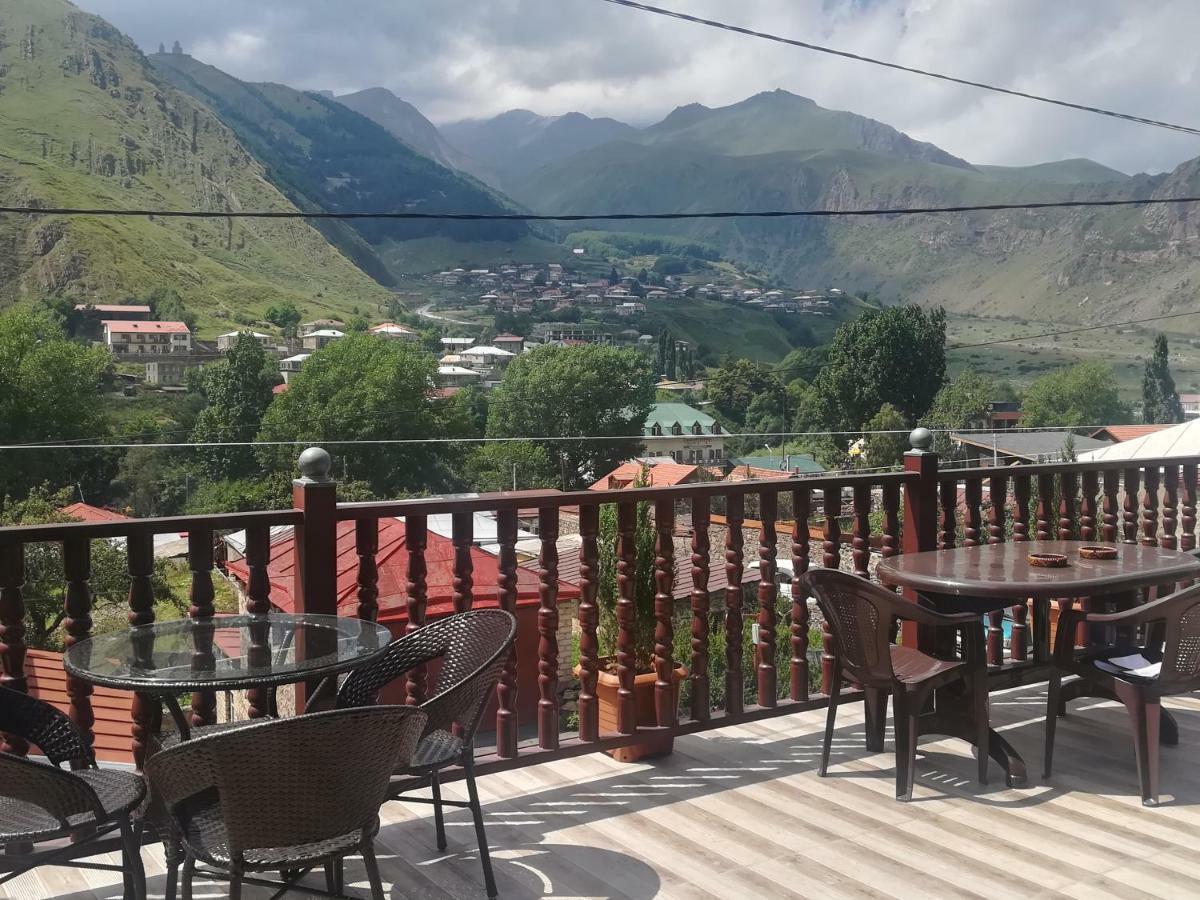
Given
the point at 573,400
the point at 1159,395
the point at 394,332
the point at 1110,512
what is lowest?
the point at 1159,395

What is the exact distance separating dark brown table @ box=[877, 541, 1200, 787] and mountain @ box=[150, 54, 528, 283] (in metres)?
125

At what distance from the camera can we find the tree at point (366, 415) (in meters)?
62.2

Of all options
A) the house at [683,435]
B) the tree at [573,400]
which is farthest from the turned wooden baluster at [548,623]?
the house at [683,435]

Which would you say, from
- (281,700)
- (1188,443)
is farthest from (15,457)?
(1188,443)

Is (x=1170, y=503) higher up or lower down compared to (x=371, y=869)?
higher up

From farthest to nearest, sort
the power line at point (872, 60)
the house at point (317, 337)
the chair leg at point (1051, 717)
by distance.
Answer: the house at point (317, 337) < the power line at point (872, 60) < the chair leg at point (1051, 717)

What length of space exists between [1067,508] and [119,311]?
86.7m

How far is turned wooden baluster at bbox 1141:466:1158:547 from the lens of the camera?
14.4 ft

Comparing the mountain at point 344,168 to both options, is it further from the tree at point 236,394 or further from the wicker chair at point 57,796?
the wicker chair at point 57,796

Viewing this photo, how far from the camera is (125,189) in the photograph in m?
107

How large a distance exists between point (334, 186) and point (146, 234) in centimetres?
5816

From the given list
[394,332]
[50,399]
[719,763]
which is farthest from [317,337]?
[719,763]

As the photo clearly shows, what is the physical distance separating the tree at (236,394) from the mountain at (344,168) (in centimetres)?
5439

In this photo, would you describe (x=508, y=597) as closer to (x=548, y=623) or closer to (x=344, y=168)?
(x=548, y=623)
